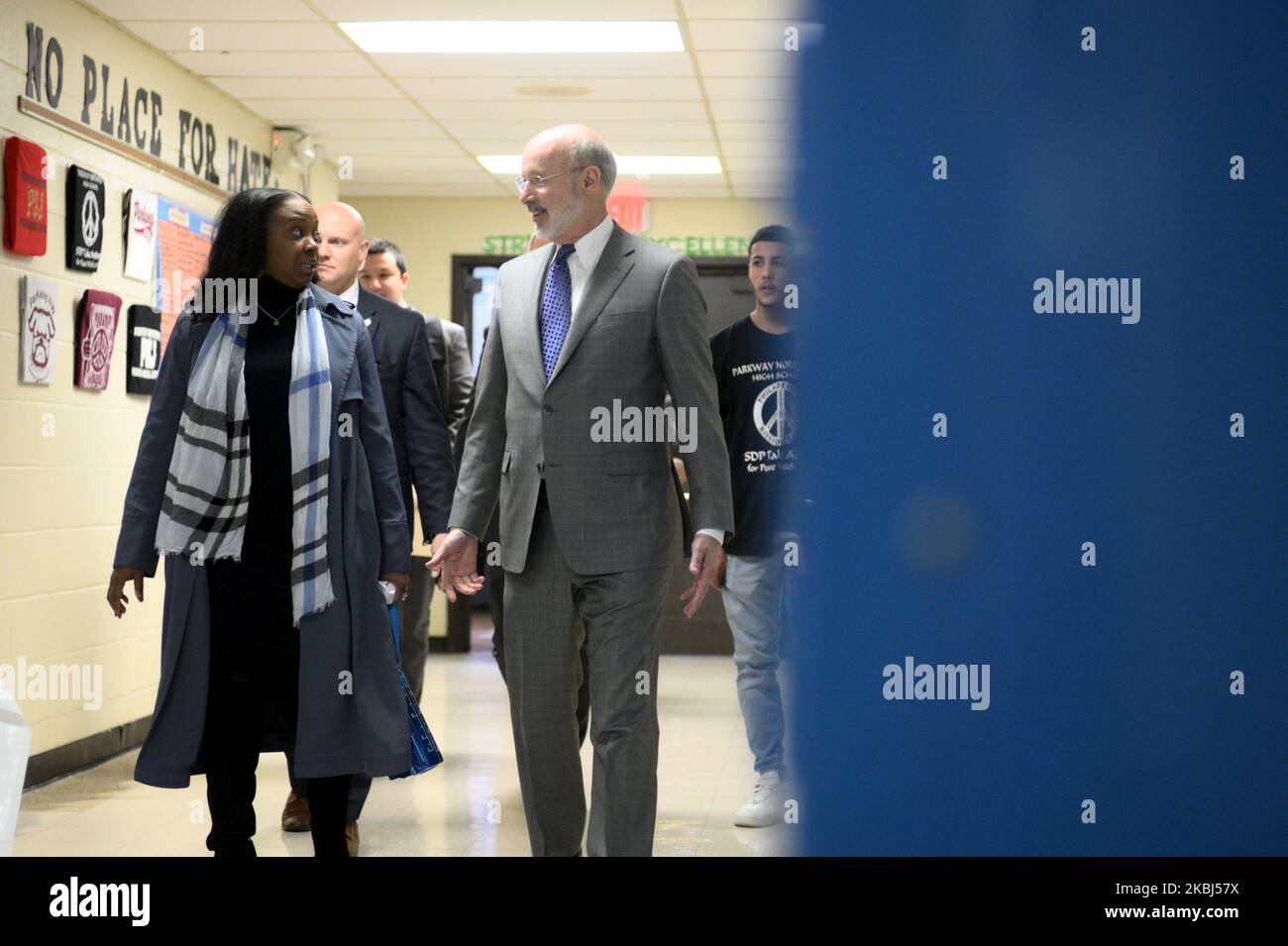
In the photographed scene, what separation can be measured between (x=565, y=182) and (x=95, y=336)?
2953 mm

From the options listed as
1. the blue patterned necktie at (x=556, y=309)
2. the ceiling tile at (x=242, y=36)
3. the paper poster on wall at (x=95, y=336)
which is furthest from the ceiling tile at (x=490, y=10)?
the blue patterned necktie at (x=556, y=309)

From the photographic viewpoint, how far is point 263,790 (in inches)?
191

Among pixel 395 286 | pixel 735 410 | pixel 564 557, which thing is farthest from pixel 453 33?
pixel 564 557

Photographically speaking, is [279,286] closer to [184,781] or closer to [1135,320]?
[184,781]

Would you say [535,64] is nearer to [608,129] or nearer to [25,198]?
[608,129]

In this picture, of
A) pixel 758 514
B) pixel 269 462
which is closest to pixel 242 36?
pixel 758 514

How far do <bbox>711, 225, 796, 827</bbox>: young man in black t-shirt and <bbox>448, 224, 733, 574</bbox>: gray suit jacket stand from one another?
41.9 inches

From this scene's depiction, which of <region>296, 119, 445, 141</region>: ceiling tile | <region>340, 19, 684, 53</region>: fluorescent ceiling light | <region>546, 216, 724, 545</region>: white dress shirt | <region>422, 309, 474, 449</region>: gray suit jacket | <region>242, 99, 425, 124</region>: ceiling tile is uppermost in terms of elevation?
<region>340, 19, 684, 53</region>: fluorescent ceiling light

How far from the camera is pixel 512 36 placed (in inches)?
229

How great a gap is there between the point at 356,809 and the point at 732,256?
615 centimetres

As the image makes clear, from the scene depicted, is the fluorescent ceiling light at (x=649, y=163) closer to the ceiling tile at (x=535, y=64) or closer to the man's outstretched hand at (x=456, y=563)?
the ceiling tile at (x=535, y=64)

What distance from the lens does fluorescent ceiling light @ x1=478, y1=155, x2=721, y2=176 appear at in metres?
8.12

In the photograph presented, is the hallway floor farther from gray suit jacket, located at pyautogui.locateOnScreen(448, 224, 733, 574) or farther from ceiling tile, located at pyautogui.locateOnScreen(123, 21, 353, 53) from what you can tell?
ceiling tile, located at pyautogui.locateOnScreen(123, 21, 353, 53)

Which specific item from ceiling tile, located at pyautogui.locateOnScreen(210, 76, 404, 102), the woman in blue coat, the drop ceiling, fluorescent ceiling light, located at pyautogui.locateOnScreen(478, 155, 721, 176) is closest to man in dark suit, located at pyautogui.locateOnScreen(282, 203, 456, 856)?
the woman in blue coat
